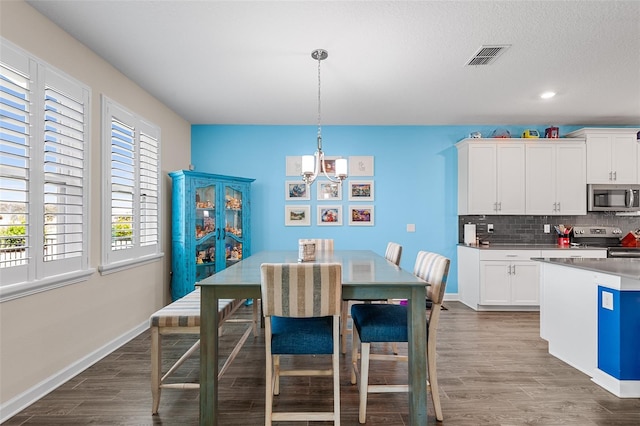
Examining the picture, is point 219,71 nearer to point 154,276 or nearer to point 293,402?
point 154,276

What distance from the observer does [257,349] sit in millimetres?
3004

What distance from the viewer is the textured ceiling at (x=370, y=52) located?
2.20m

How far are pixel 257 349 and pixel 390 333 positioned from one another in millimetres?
1475

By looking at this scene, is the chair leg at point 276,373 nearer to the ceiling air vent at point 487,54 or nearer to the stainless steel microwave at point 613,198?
the ceiling air vent at point 487,54

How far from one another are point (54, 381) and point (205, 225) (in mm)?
2156

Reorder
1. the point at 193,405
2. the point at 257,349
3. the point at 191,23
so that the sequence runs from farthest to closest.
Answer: the point at 257,349
the point at 191,23
the point at 193,405

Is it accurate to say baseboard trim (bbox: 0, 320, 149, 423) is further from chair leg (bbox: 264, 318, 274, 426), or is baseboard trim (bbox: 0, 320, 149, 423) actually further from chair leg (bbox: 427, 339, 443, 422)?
chair leg (bbox: 427, 339, 443, 422)

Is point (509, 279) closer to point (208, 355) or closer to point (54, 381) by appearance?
point (208, 355)

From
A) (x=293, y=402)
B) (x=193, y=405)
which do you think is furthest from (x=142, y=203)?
(x=293, y=402)

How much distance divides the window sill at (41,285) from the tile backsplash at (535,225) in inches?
186

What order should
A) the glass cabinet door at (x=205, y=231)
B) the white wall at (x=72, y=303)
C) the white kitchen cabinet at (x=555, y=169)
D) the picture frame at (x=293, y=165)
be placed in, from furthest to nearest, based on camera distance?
the picture frame at (x=293, y=165)
the white kitchen cabinet at (x=555, y=169)
the glass cabinet door at (x=205, y=231)
the white wall at (x=72, y=303)

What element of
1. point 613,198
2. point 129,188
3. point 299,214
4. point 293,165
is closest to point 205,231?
point 129,188

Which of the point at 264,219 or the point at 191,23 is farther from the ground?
the point at 191,23

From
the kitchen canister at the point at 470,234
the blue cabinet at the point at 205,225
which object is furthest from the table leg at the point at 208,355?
the kitchen canister at the point at 470,234
